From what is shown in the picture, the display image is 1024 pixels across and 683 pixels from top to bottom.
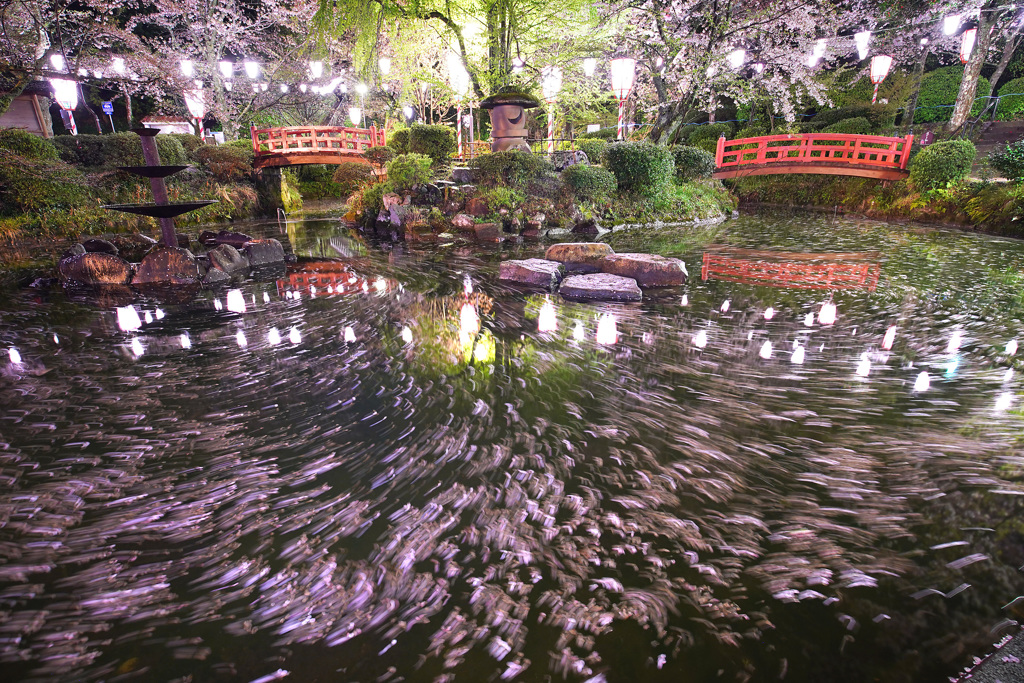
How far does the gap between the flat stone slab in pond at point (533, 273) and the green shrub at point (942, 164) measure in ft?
40.8

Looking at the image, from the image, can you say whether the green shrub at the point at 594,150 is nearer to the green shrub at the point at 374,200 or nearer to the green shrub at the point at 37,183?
the green shrub at the point at 374,200

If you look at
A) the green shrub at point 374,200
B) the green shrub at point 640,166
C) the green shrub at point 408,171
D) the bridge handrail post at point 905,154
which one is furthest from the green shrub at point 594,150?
the bridge handrail post at point 905,154

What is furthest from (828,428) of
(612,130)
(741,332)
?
(612,130)

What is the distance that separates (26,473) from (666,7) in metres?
20.5

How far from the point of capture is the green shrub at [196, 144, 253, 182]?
18562mm

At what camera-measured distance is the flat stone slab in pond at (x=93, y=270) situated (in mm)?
9328

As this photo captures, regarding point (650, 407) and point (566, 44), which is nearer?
point (650, 407)

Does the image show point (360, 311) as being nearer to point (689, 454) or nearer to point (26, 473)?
point (26, 473)

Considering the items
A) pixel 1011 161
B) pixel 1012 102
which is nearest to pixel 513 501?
pixel 1011 161

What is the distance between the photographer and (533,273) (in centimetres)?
901

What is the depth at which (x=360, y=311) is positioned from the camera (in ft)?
25.0

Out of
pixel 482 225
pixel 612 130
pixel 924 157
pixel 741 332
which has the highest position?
pixel 612 130

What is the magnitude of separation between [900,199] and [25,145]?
1035 inches

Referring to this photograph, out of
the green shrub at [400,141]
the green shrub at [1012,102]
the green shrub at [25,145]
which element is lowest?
the green shrub at [25,145]
